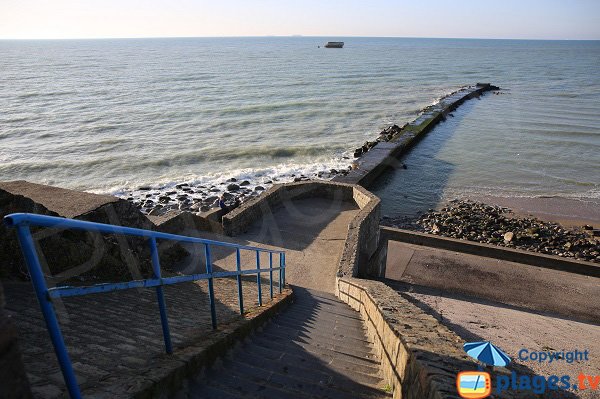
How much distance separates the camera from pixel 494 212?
1709 cm

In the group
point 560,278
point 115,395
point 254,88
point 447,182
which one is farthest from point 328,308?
point 254,88

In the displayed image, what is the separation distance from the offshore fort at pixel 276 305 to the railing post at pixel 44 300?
0.06 m

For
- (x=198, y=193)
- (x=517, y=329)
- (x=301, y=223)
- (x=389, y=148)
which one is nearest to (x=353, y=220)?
(x=301, y=223)

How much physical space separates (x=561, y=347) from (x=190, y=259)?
747 centimetres

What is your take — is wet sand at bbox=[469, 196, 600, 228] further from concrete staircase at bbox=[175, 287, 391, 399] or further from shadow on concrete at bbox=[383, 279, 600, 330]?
concrete staircase at bbox=[175, 287, 391, 399]

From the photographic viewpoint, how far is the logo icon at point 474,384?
263cm

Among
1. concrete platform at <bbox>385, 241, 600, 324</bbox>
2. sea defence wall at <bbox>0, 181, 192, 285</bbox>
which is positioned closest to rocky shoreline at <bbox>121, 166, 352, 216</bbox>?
concrete platform at <bbox>385, 241, 600, 324</bbox>

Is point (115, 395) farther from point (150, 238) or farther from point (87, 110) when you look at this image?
point (87, 110)

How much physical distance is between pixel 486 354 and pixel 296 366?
163 centimetres

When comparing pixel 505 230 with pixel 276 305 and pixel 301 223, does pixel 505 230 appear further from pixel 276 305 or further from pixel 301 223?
pixel 276 305

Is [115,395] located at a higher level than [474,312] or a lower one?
higher

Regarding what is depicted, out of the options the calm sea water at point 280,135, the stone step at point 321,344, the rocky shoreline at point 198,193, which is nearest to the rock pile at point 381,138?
the calm sea water at point 280,135

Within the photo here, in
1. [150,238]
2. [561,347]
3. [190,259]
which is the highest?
[150,238]

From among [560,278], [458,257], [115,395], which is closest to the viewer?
[115,395]
